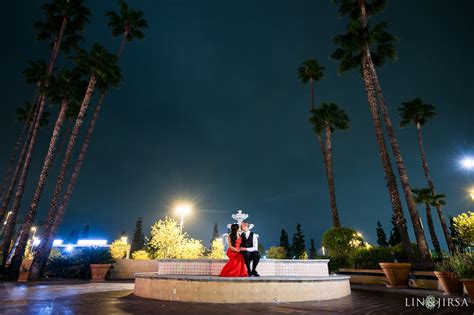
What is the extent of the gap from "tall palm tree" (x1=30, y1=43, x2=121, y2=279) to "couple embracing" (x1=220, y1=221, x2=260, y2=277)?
49.5 ft

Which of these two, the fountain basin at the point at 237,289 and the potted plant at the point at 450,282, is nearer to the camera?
the fountain basin at the point at 237,289

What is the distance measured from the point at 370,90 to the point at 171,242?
24575 millimetres

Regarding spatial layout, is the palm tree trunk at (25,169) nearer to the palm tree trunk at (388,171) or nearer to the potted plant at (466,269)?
the potted plant at (466,269)

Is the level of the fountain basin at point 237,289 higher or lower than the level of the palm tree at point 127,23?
lower

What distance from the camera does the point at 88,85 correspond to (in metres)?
23.8

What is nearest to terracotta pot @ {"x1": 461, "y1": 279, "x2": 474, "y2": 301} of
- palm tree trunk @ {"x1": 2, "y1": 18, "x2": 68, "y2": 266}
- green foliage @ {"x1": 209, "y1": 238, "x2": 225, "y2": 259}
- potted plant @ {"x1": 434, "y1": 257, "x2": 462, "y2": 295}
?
potted plant @ {"x1": 434, "y1": 257, "x2": 462, "y2": 295}

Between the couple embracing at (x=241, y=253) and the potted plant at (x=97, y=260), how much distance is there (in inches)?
449

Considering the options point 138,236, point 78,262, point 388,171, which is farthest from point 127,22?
point 138,236

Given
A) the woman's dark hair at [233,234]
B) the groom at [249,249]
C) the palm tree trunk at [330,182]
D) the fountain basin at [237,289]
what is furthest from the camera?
the palm tree trunk at [330,182]

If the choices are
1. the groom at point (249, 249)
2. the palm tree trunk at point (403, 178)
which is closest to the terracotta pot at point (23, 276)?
the groom at point (249, 249)

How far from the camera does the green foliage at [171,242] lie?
29594mm

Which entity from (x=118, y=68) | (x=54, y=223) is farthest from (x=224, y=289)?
(x=118, y=68)

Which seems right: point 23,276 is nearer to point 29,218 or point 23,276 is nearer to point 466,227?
point 29,218

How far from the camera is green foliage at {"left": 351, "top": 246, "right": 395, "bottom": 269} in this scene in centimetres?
1628
